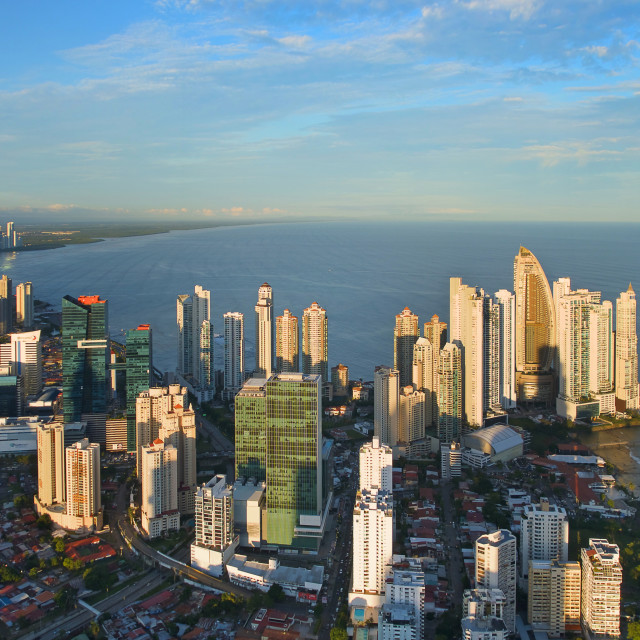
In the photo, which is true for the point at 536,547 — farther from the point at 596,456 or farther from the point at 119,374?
the point at 119,374

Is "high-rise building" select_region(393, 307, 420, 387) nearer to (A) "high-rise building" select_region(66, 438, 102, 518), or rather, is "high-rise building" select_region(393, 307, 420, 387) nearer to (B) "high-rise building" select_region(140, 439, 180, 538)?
(B) "high-rise building" select_region(140, 439, 180, 538)

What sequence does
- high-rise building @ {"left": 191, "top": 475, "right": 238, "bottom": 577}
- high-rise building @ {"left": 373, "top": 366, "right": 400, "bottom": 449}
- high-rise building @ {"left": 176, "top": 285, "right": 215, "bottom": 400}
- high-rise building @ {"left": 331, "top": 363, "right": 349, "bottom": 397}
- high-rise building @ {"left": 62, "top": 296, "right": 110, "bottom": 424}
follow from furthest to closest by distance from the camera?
high-rise building @ {"left": 176, "top": 285, "right": 215, "bottom": 400} → high-rise building @ {"left": 331, "top": 363, "right": 349, "bottom": 397} → high-rise building @ {"left": 62, "top": 296, "right": 110, "bottom": 424} → high-rise building @ {"left": 373, "top": 366, "right": 400, "bottom": 449} → high-rise building @ {"left": 191, "top": 475, "right": 238, "bottom": 577}

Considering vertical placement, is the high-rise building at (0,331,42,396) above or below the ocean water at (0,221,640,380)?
below

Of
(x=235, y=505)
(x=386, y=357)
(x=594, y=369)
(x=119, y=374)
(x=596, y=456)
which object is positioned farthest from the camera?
(x=386, y=357)

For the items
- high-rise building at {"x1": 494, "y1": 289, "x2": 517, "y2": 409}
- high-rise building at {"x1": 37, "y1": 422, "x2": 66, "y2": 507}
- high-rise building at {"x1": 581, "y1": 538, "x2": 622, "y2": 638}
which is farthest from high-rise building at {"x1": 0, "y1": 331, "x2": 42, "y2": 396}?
high-rise building at {"x1": 581, "y1": 538, "x2": 622, "y2": 638}

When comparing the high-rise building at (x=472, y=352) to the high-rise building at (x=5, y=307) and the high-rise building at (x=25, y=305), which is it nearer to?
the high-rise building at (x=5, y=307)

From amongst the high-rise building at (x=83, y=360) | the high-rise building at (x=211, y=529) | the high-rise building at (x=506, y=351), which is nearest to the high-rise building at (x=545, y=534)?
the high-rise building at (x=211, y=529)

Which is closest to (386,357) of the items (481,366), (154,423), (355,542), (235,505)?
(481,366)

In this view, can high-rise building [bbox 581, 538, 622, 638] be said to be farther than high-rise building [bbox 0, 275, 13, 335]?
No
